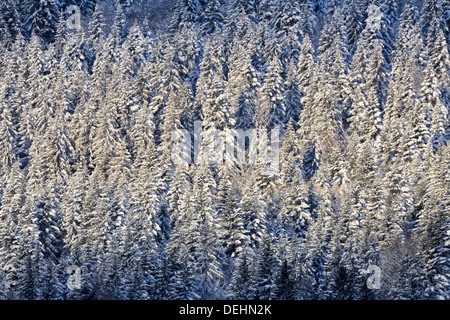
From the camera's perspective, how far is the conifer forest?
56.0 meters

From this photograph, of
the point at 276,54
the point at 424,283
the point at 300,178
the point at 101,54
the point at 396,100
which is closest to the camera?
the point at 424,283

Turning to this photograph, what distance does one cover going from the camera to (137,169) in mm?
69500

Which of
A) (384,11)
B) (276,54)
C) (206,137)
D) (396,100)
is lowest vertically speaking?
(206,137)

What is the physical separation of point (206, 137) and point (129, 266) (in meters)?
19.7

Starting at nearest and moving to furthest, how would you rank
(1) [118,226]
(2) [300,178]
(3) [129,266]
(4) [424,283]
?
→ (4) [424,283] → (3) [129,266] → (1) [118,226] → (2) [300,178]

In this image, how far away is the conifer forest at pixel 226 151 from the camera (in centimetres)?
5603

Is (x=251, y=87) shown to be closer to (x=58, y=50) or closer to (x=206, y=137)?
(x=206, y=137)

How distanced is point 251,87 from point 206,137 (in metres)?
9.39

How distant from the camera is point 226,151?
237ft

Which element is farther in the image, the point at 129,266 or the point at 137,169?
the point at 137,169

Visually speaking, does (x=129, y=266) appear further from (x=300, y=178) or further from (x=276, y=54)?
(x=276, y=54)

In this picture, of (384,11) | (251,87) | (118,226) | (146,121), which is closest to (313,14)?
(384,11)

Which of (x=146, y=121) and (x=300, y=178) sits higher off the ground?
(x=146, y=121)

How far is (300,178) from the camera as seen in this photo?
67500mm
